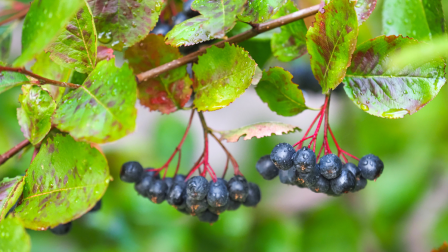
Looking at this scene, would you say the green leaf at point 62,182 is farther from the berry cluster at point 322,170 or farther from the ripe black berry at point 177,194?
the berry cluster at point 322,170

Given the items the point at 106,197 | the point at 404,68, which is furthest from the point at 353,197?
the point at 404,68

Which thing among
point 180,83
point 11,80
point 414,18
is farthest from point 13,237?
point 414,18

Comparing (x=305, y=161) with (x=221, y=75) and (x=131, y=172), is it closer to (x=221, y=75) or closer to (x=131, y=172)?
(x=221, y=75)

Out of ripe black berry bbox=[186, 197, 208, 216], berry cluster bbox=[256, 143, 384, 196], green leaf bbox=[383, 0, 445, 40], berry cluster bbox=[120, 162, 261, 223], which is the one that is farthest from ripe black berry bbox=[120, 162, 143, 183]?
green leaf bbox=[383, 0, 445, 40]

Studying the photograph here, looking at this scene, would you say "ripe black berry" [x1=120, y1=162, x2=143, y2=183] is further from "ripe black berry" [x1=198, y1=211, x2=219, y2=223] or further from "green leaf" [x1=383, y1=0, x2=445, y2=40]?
"green leaf" [x1=383, y1=0, x2=445, y2=40]

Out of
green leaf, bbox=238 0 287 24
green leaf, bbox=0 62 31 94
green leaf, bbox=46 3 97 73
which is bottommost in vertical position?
green leaf, bbox=0 62 31 94

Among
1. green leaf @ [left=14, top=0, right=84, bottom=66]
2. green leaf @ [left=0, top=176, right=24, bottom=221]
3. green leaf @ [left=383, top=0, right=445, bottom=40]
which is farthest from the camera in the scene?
green leaf @ [left=383, top=0, right=445, bottom=40]
